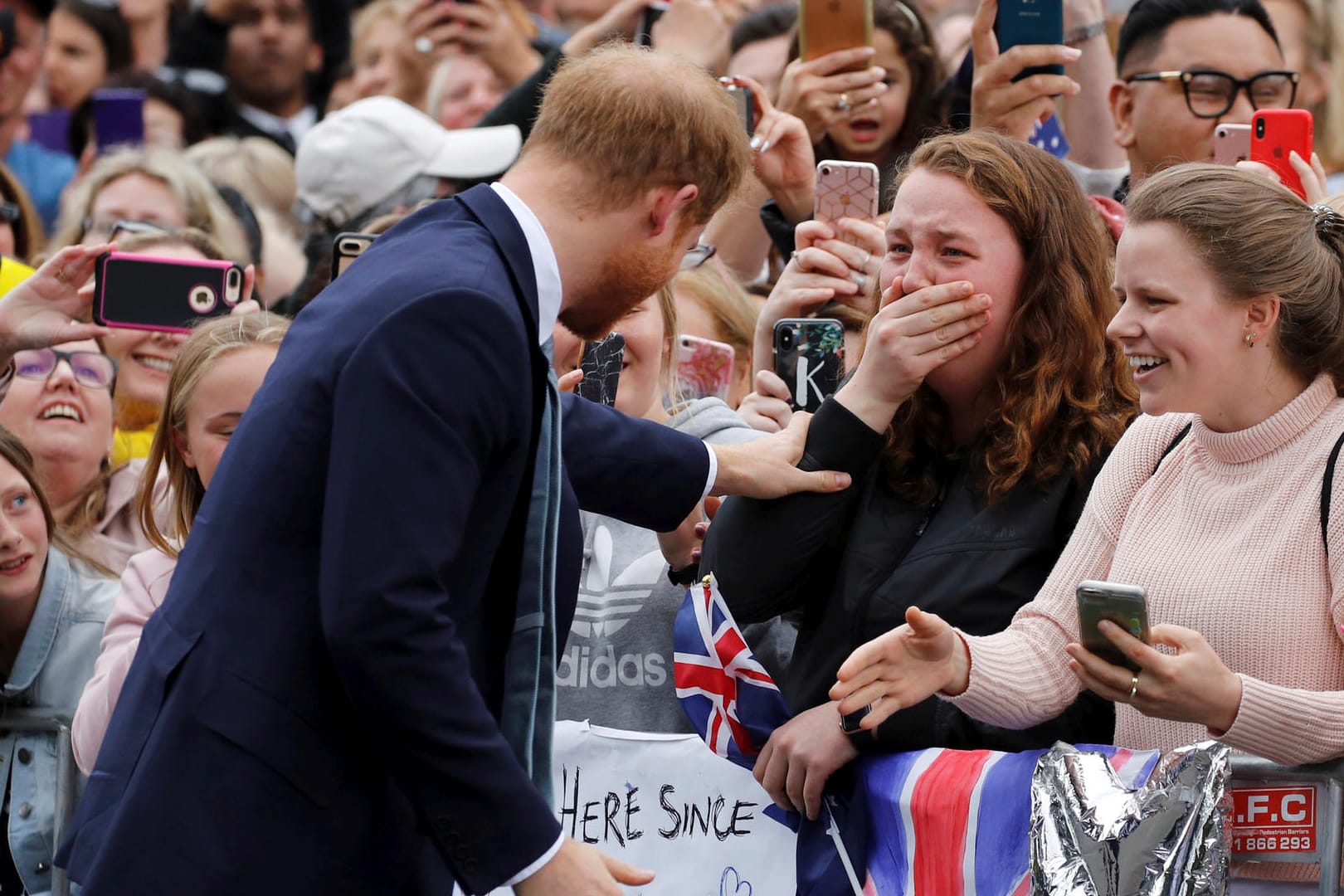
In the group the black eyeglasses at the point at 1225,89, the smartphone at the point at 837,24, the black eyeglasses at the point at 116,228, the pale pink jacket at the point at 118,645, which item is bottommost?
the pale pink jacket at the point at 118,645

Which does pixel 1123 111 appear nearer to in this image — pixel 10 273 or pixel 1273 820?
pixel 1273 820

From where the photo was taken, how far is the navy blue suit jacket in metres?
2.41

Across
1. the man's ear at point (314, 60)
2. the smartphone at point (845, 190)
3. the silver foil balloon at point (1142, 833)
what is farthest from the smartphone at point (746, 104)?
the man's ear at point (314, 60)

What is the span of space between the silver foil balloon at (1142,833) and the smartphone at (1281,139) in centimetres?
159

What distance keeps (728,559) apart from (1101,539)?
2.22ft

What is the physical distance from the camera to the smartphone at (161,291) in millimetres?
4242

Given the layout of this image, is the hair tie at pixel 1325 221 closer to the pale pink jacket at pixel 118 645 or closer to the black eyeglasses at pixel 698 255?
the black eyeglasses at pixel 698 255

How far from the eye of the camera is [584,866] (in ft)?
8.29

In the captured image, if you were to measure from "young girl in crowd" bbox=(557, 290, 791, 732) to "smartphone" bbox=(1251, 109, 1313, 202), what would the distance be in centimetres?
123

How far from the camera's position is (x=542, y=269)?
2.67 meters

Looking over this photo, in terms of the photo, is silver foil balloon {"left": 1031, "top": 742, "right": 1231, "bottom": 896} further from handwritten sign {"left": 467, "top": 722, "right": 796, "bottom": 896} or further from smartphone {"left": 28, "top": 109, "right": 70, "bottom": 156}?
smartphone {"left": 28, "top": 109, "right": 70, "bottom": 156}

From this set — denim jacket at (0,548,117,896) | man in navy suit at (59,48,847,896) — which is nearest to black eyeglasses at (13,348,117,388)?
denim jacket at (0,548,117,896)

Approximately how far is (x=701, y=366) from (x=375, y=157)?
2.03 meters

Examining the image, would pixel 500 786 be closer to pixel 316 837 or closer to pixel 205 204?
pixel 316 837
